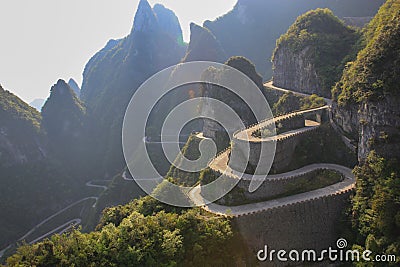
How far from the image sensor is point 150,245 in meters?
14.6

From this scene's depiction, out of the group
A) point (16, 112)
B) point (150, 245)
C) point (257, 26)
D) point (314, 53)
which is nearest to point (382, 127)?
point (150, 245)

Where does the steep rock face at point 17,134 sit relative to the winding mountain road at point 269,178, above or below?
above

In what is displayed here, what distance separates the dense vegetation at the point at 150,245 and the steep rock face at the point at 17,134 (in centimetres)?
5051

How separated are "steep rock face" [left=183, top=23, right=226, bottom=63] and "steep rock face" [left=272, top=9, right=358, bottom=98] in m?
34.7

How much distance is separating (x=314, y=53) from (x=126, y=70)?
60.8 metres

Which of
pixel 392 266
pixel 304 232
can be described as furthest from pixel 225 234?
pixel 392 266

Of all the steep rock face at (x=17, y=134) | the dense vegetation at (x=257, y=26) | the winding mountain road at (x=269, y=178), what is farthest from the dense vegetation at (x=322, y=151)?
the dense vegetation at (x=257, y=26)

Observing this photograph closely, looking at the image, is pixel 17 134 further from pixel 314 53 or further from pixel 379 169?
pixel 379 169

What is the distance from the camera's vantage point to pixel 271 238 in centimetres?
1655

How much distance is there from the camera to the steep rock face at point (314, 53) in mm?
29234

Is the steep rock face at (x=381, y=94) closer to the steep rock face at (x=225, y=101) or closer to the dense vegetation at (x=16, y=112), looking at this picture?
the steep rock face at (x=225, y=101)

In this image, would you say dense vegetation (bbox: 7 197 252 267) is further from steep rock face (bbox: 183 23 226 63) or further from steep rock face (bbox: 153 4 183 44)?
steep rock face (bbox: 153 4 183 44)

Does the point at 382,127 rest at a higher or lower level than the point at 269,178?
higher

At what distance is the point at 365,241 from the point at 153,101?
54499 millimetres
